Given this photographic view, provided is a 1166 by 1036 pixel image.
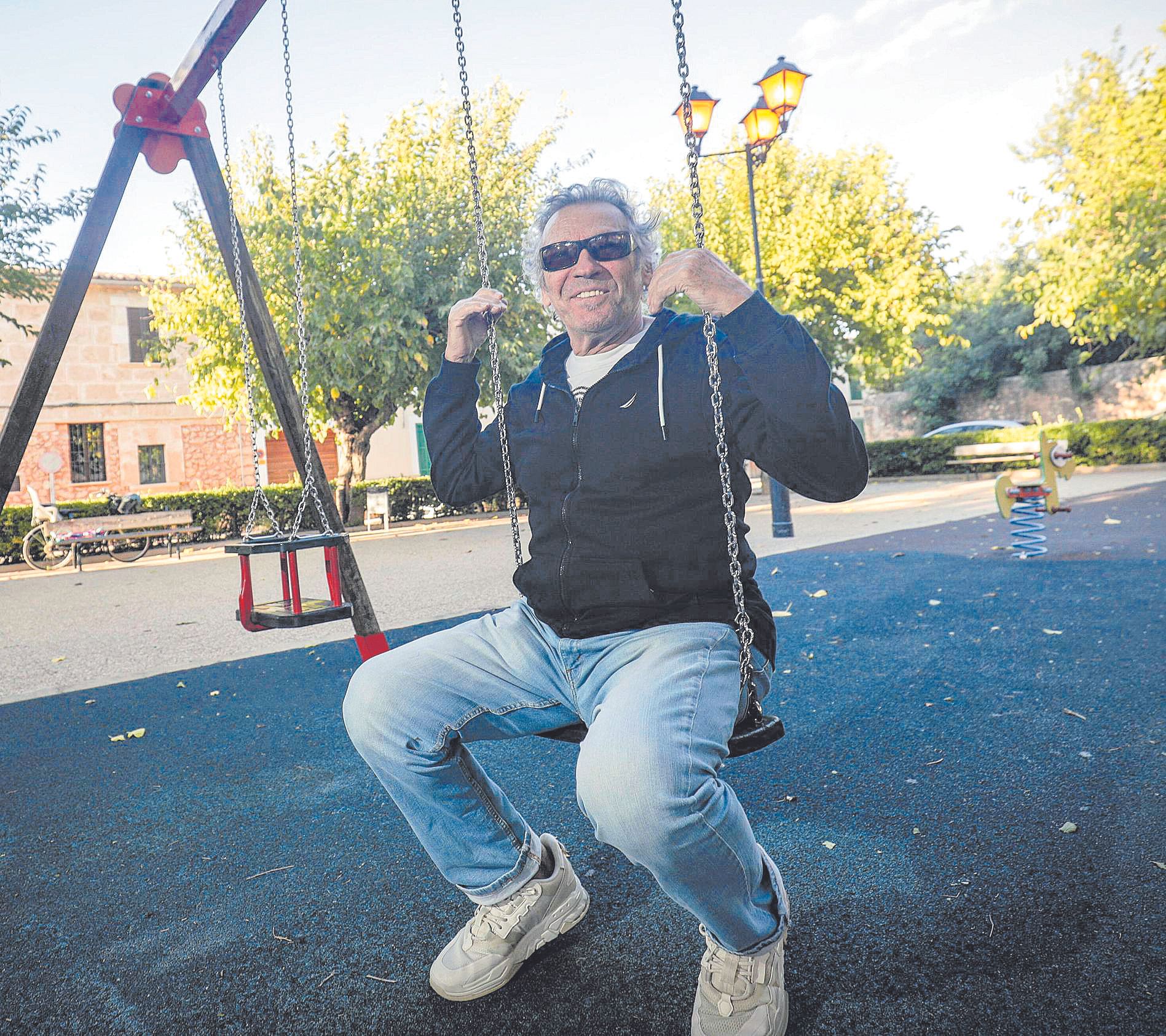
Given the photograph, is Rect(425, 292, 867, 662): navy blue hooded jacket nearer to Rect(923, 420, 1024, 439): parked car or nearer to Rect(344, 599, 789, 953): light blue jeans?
Rect(344, 599, 789, 953): light blue jeans

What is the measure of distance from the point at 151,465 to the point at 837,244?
54.0 ft

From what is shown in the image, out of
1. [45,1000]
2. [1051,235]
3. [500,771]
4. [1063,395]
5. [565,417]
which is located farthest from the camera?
[1063,395]

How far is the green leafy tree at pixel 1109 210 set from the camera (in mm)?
14352

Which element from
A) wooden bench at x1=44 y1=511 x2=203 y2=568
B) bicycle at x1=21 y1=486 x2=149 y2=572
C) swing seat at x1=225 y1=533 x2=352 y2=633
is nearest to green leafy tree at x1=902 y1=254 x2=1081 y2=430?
wooden bench at x1=44 y1=511 x2=203 y2=568

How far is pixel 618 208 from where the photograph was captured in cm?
222

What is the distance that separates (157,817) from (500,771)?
114 centimetres

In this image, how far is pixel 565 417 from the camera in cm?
210

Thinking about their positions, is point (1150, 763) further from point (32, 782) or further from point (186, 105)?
point (186, 105)

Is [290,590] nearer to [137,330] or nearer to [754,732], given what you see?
[754,732]

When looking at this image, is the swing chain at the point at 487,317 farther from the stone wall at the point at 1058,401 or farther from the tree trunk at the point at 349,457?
the stone wall at the point at 1058,401

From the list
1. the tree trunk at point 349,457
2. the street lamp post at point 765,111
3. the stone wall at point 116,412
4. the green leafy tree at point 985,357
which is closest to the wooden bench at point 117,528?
the tree trunk at point 349,457

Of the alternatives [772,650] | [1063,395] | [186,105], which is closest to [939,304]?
[1063,395]

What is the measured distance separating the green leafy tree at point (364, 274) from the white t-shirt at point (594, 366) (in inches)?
481

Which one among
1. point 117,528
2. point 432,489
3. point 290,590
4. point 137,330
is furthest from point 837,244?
point 290,590
